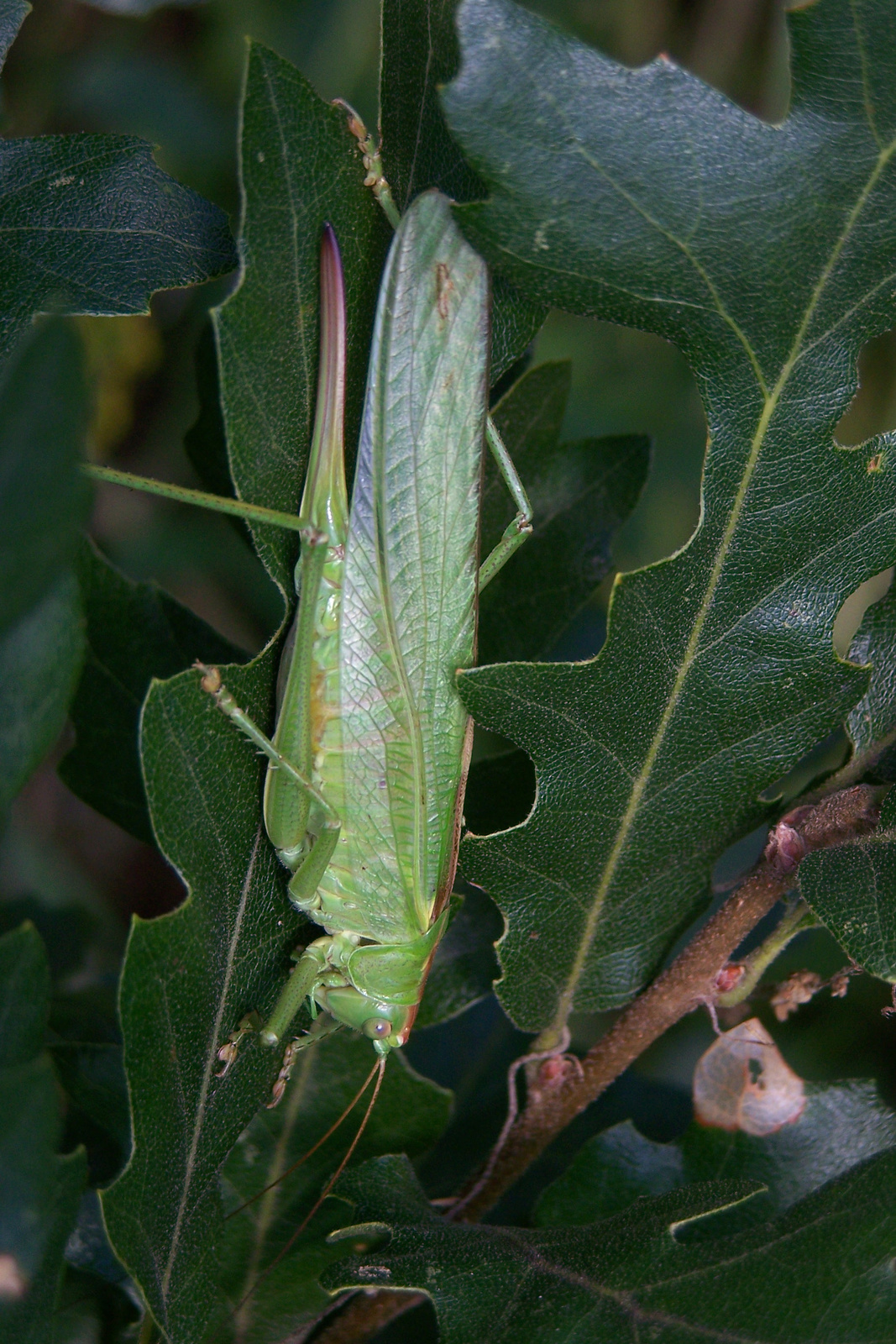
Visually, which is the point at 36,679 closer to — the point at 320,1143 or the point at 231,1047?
the point at 231,1047

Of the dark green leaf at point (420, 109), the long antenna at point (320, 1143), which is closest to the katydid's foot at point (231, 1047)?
the long antenna at point (320, 1143)

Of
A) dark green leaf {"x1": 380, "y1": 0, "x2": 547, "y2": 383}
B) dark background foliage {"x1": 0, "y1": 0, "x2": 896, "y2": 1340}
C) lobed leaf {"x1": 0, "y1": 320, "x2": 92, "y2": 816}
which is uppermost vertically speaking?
dark green leaf {"x1": 380, "y1": 0, "x2": 547, "y2": 383}

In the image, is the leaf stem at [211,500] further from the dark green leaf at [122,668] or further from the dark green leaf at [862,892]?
the dark green leaf at [862,892]

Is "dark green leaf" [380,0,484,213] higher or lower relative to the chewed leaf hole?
higher

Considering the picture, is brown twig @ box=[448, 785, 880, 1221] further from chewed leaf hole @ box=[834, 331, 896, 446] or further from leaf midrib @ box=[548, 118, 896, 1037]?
chewed leaf hole @ box=[834, 331, 896, 446]

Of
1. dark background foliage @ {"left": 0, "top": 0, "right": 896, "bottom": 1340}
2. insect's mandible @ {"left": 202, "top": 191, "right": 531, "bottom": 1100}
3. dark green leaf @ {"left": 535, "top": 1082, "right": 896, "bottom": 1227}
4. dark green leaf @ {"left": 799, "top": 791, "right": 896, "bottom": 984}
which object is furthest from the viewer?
dark background foliage @ {"left": 0, "top": 0, "right": 896, "bottom": 1340}

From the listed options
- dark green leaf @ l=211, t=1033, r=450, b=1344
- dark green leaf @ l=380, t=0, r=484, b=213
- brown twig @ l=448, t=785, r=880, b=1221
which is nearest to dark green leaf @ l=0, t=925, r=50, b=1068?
dark green leaf @ l=211, t=1033, r=450, b=1344

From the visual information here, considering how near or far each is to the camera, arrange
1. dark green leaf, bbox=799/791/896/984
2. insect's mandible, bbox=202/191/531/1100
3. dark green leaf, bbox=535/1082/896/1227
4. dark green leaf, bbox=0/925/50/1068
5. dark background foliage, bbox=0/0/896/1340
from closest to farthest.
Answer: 1. dark green leaf, bbox=0/925/50/1068
2. dark green leaf, bbox=799/791/896/984
3. insect's mandible, bbox=202/191/531/1100
4. dark green leaf, bbox=535/1082/896/1227
5. dark background foliage, bbox=0/0/896/1340
